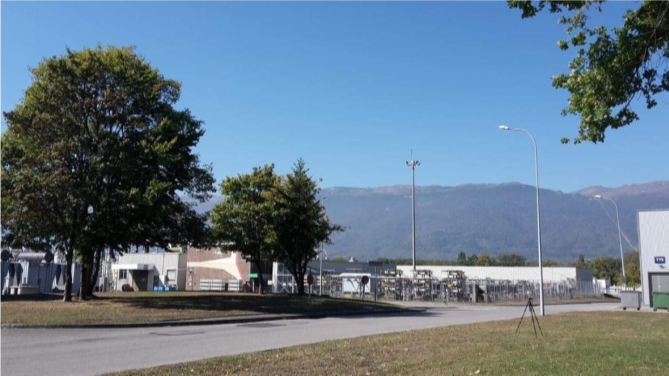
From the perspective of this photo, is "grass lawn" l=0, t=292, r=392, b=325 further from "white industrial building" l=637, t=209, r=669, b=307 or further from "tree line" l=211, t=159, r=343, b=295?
"white industrial building" l=637, t=209, r=669, b=307

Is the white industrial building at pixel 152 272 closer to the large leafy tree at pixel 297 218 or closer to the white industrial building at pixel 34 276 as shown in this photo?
the white industrial building at pixel 34 276

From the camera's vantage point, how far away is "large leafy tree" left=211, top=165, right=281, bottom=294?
1499 inches

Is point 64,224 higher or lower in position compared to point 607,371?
higher

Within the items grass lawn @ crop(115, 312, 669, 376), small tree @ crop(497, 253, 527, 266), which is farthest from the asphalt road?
small tree @ crop(497, 253, 527, 266)

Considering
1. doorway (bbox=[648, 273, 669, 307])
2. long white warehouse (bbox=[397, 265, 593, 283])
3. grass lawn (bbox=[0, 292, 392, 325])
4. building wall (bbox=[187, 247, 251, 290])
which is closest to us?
grass lawn (bbox=[0, 292, 392, 325])

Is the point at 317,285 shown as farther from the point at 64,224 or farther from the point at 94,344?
the point at 94,344

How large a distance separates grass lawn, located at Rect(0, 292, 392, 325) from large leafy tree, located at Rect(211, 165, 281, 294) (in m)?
6.47

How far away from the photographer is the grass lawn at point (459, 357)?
10.3 metres

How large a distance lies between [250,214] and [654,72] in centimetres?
3051

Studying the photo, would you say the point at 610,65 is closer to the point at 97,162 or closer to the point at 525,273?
the point at 97,162

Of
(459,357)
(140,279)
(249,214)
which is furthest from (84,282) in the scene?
(140,279)

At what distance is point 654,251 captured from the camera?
45.2m

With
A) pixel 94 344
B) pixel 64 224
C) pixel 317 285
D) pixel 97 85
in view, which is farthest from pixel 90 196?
pixel 317 285

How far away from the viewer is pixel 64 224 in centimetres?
2667
